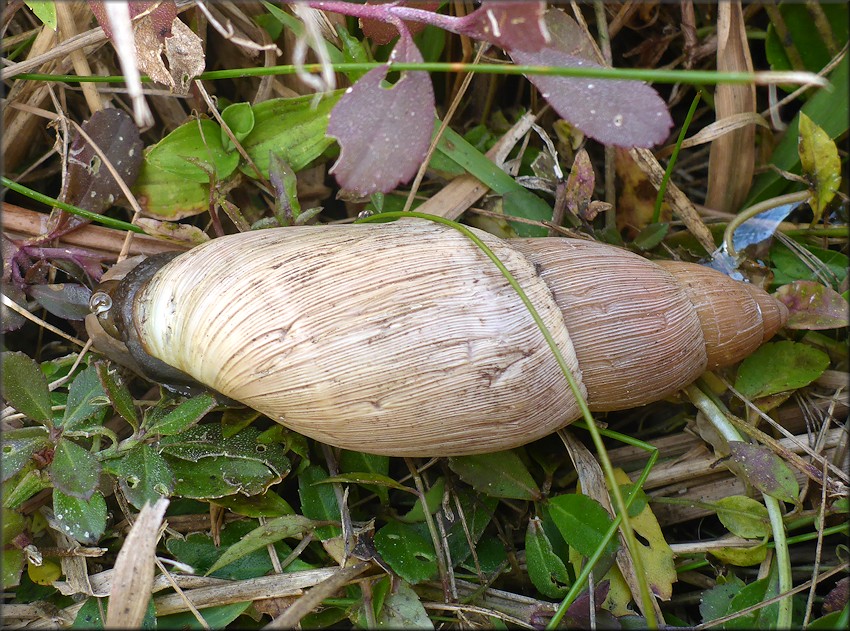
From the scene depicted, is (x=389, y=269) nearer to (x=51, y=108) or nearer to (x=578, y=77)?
(x=578, y=77)

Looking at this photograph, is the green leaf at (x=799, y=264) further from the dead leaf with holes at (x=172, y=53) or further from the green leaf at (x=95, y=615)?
the green leaf at (x=95, y=615)

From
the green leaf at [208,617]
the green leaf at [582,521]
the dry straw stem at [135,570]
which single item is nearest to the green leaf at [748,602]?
the green leaf at [582,521]

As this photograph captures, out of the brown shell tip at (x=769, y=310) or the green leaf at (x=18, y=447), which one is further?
the brown shell tip at (x=769, y=310)

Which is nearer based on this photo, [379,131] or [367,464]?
[379,131]

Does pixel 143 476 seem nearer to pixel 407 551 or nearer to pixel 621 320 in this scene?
pixel 407 551

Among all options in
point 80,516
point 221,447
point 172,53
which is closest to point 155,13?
point 172,53

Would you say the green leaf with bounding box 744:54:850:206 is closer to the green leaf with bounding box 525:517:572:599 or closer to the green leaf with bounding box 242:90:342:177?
the green leaf with bounding box 525:517:572:599
